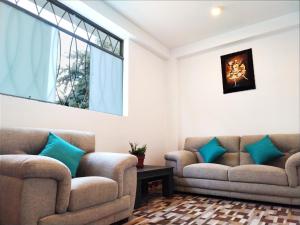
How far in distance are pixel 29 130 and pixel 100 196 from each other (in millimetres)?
885

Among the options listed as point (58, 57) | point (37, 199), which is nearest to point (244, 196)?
point (37, 199)

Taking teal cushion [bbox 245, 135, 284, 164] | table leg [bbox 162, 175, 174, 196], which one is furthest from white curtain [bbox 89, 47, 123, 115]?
teal cushion [bbox 245, 135, 284, 164]

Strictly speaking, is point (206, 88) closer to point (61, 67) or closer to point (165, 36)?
point (165, 36)

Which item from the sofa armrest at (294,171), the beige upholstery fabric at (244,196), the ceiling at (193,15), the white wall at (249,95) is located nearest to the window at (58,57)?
the ceiling at (193,15)

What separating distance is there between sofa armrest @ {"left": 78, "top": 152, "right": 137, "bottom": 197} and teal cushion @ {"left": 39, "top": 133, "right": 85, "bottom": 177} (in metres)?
0.14

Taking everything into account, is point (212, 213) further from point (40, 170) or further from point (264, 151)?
point (40, 170)

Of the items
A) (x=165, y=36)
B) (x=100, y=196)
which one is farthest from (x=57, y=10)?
(x=100, y=196)

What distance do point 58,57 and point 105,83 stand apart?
2.70ft

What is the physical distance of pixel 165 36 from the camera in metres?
4.07

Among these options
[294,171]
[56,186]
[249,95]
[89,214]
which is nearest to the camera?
[56,186]

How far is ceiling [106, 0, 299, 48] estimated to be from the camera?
313cm

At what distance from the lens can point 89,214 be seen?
1.64 metres

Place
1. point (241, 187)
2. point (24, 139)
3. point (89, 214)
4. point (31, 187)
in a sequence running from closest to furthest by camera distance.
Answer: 1. point (31, 187)
2. point (89, 214)
3. point (24, 139)
4. point (241, 187)

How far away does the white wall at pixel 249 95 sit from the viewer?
3381 mm
